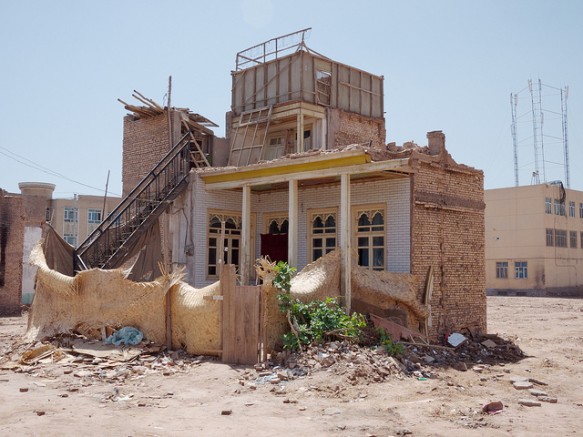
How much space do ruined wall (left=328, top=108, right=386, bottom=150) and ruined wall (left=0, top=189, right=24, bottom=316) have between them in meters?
13.3

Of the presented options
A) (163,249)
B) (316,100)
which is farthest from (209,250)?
(316,100)

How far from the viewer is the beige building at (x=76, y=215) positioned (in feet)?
181

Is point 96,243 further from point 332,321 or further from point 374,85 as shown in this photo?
point 374,85

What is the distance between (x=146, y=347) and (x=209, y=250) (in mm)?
5955

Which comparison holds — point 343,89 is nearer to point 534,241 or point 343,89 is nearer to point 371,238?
point 371,238

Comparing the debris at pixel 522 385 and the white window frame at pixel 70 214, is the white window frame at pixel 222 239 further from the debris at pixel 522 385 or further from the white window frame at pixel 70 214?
the white window frame at pixel 70 214

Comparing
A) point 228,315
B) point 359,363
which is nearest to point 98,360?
point 228,315

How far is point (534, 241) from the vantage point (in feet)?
150

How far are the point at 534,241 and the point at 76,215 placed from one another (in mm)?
38351

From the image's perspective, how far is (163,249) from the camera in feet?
63.2

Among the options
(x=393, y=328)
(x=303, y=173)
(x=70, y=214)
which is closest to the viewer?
(x=393, y=328)

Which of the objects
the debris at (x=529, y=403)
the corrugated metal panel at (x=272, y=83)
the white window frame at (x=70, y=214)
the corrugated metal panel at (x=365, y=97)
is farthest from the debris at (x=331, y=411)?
the white window frame at (x=70, y=214)

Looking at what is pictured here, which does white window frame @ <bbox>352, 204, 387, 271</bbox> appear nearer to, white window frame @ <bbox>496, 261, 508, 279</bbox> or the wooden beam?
the wooden beam

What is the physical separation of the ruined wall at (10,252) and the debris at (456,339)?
18.0 m
